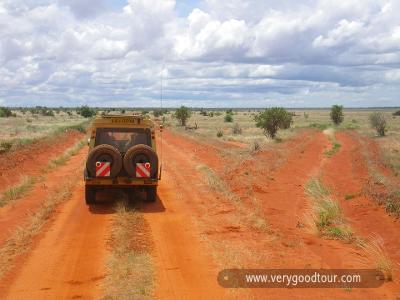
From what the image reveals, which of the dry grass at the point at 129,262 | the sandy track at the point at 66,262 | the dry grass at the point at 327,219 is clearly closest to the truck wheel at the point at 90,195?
the sandy track at the point at 66,262

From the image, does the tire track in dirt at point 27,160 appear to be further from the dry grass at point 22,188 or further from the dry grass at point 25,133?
the dry grass at point 25,133

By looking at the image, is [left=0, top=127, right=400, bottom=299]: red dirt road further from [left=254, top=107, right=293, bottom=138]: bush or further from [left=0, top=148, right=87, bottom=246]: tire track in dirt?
[left=254, top=107, right=293, bottom=138]: bush

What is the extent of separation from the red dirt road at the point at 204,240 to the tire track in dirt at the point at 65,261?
0.6 inches

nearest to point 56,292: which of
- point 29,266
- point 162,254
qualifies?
point 29,266

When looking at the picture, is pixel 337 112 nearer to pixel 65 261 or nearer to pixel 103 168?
pixel 103 168

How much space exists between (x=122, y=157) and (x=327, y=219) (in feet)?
19.3

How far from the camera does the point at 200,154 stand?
29.9 metres

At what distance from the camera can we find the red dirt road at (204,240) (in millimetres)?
7809

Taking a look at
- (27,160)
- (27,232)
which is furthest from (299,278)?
(27,160)

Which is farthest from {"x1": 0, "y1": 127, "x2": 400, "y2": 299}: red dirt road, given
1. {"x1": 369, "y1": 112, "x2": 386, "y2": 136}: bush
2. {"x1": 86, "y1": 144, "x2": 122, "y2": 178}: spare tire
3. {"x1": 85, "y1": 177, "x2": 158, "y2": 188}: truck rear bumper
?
{"x1": 369, "y1": 112, "x2": 386, "y2": 136}: bush

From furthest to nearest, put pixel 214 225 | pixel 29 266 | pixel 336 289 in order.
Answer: pixel 214 225
pixel 29 266
pixel 336 289

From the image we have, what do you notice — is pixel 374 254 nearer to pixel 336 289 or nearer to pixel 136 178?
pixel 336 289

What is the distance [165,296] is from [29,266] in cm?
288

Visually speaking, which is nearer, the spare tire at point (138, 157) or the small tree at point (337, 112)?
the spare tire at point (138, 157)
